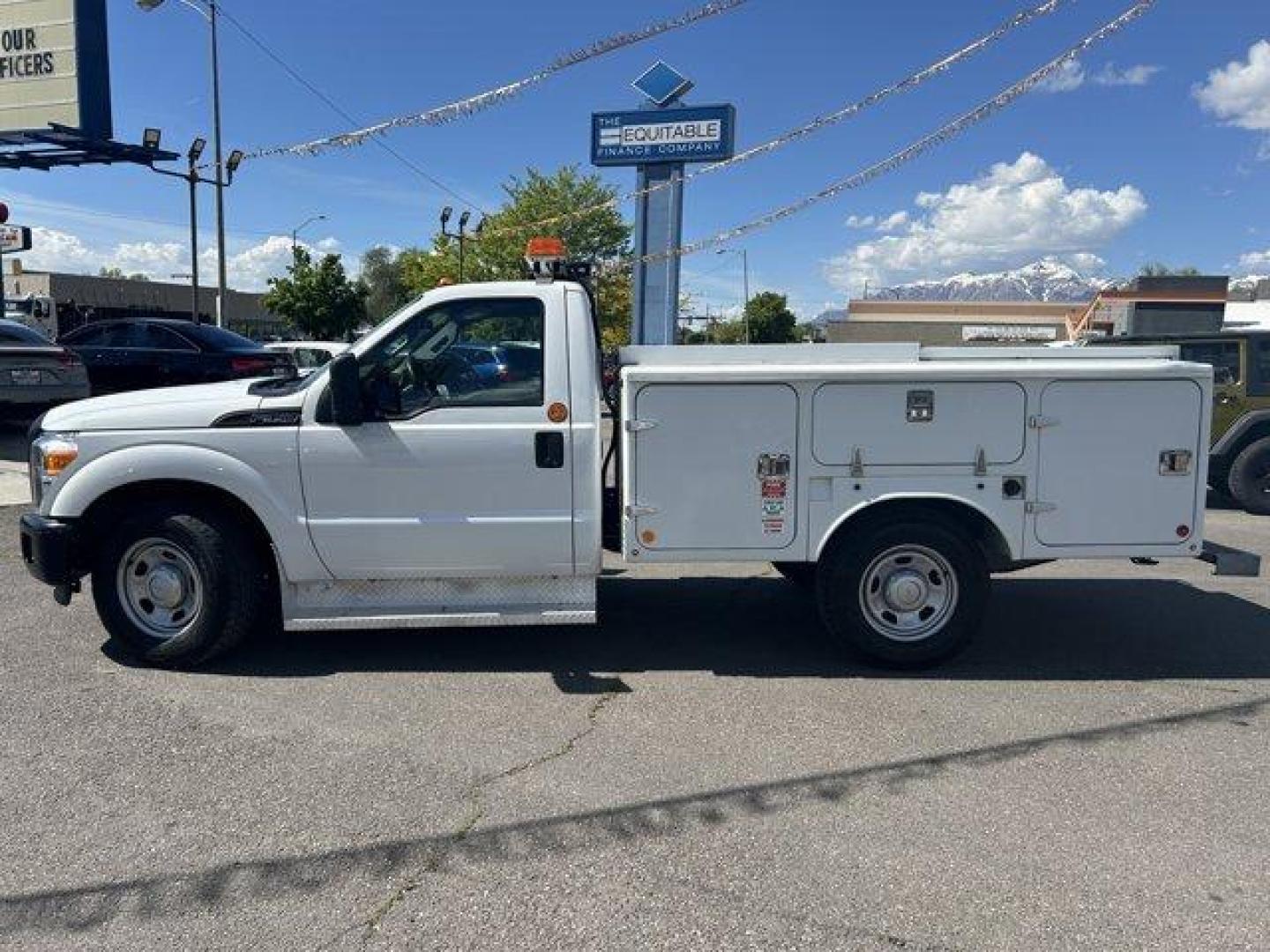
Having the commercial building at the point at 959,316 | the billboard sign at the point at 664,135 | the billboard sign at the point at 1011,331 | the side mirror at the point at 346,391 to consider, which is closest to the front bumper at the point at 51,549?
the side mirror at the point at 346,391

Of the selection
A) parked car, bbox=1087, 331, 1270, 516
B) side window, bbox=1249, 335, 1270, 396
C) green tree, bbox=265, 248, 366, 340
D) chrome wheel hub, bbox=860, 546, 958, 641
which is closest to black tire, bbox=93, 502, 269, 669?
chrome wheel hub, bbox=860, 546, 958, 641

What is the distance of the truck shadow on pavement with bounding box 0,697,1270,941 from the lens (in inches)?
120

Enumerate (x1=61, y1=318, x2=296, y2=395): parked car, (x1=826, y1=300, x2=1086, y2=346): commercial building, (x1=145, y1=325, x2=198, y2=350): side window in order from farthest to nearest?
(x1=826, y1=300, x2=1086, y2=346): commercial building, (x1=145, y1=325, x2=198, y2=350): side window, (x1=61, y1=318, x2=296, y2=395): parked car

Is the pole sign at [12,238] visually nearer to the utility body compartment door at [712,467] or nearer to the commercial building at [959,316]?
the utility body compartment door at [712,467]

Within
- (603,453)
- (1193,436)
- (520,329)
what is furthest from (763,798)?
(1193,436)

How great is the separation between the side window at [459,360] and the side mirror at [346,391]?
0.31ft

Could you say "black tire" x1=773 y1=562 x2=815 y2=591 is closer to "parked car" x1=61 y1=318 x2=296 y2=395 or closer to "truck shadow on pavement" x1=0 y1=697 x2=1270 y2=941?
"truck shadow on pavement" x1=0 y1=697 x2=1270 y2=941

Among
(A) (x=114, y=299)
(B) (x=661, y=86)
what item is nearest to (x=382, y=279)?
(A) (x=114, y=299)

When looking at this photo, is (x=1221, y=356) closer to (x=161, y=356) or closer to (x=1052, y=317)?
(x=161, y=356)

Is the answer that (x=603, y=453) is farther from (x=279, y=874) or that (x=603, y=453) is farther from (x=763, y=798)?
(x=279, y=874)

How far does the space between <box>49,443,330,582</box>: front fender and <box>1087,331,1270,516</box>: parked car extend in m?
8.87

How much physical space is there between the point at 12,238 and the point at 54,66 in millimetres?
3258

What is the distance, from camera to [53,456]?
4.93m

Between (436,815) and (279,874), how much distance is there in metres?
0.59
